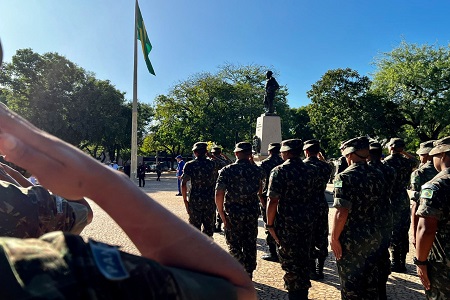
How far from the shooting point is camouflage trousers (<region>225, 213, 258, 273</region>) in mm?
4965

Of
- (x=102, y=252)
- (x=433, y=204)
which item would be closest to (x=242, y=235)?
(x=433, y=204)

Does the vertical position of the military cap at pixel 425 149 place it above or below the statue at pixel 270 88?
below

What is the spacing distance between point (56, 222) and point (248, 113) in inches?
1334

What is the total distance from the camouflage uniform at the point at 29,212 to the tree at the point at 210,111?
32962 mm

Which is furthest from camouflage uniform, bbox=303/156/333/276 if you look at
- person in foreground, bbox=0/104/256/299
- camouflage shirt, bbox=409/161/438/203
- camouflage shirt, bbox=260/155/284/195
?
person in foreground, bbox=0/104/256/299

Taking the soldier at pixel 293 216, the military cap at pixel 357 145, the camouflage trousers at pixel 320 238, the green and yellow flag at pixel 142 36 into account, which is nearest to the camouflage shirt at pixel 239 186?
the soldier at pixel 293 216

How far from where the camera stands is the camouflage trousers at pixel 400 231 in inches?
213

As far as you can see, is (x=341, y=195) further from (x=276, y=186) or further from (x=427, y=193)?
(x=276, y=186)

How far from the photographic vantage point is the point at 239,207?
199 inches

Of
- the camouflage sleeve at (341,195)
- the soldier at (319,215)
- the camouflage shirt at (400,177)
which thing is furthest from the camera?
the camouflage shirt at (400,177)

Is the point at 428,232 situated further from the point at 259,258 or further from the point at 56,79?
the point at 56,79

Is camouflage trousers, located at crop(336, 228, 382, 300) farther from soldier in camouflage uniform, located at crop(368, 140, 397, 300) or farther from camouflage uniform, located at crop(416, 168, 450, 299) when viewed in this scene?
camouflage uniform, located at crop(416, 168, 450, 299)

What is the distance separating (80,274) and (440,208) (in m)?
2.92

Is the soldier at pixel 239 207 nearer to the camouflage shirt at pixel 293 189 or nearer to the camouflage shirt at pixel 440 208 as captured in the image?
the camouflage shirt at pixel 293 189
